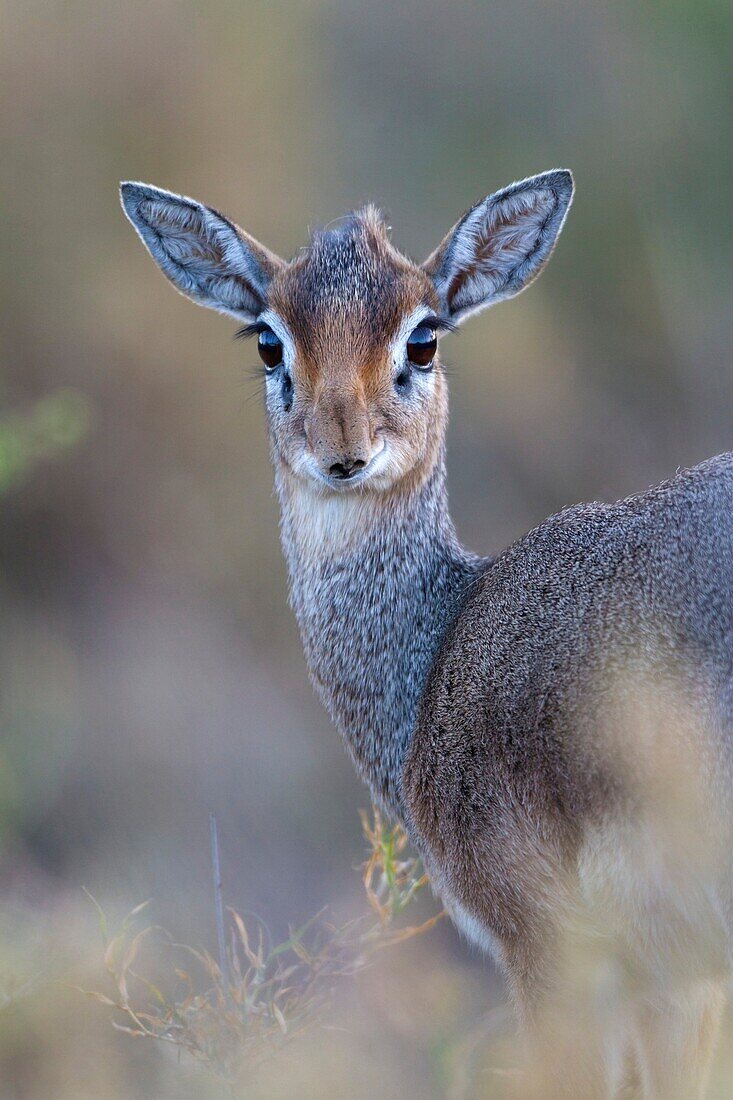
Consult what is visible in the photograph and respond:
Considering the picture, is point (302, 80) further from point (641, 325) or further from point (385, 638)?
point (385, 638)

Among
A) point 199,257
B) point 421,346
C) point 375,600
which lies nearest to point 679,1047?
point 375,600

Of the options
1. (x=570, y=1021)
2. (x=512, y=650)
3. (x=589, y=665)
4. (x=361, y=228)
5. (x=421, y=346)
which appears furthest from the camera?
(x=361, y=228)

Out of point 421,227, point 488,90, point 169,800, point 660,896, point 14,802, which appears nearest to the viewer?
point 660,896

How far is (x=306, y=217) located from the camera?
34.0 feet

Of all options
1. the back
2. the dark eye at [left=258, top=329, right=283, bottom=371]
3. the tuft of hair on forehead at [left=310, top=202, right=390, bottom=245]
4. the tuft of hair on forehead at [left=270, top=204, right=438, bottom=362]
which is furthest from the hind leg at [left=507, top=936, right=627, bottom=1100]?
the tuft of hair on forehead at [left=310, top=202, right=390, bottom=245]

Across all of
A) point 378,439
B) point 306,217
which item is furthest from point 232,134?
point 378,439

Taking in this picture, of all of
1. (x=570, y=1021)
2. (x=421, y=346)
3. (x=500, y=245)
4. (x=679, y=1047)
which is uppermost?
(x=500, y=245)

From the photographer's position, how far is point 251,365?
10.3 metres

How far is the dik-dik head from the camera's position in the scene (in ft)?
15.8

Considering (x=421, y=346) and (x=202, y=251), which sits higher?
(x=202, y=251)

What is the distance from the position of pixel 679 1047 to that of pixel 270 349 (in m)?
2.76

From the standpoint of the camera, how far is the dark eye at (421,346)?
16.6ft

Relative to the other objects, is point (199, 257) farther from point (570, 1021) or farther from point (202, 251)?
Answer: point (570, 1021)

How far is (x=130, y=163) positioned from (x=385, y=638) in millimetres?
6075
